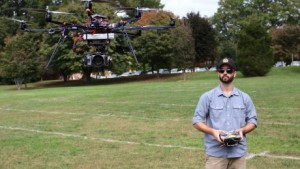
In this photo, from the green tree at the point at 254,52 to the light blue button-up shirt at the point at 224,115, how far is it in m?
39.4

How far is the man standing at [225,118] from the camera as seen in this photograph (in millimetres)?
4949

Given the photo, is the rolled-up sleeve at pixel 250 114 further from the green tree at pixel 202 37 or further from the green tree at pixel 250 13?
the green tree at pixel 250 13

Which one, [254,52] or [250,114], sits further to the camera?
[254,52]

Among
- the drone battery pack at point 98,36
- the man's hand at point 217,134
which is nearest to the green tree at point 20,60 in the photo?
the drone battery pack at point 98,36

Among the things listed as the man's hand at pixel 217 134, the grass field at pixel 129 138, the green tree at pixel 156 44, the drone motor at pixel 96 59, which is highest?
the green tree at pixel 156 44

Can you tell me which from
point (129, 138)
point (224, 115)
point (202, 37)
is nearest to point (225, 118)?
point (224, 115)

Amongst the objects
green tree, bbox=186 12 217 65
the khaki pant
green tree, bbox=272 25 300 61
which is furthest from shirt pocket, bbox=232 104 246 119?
green tree, bbox=186 12 217 65

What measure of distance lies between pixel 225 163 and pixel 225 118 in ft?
1.68

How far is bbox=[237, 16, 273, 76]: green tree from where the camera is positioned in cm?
4359

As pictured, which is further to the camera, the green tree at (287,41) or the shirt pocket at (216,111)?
the green tree at (287,41)

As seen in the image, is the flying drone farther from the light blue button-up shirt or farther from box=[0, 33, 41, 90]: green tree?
box=[0, 33, 41, 90]: green tree

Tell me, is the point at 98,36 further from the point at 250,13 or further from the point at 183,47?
the point at 250,13

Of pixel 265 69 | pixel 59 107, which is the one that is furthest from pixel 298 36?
pixel 59 107

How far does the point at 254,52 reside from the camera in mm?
43656
